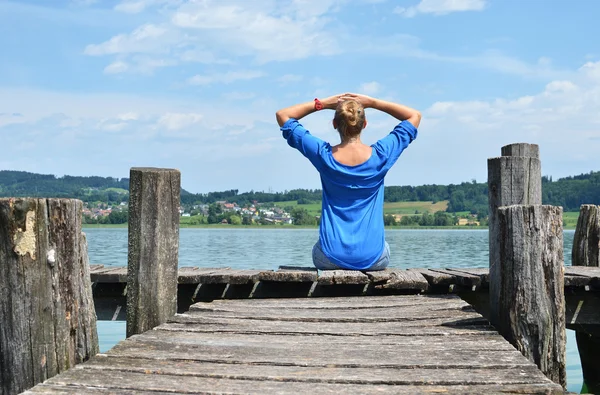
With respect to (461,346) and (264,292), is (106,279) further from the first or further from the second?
(461,346)

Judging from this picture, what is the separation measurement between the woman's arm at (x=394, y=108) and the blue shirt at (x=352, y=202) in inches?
14.8

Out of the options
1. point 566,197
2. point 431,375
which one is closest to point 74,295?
point 431,375

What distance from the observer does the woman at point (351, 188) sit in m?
7.02

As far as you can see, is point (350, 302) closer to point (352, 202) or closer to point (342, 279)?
point (342, 279)

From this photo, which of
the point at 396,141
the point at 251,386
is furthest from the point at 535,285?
the point at 396,141

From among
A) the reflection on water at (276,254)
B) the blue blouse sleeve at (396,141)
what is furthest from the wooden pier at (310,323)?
the reflection on water at (276,254)

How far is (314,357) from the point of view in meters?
Answer: 4.32

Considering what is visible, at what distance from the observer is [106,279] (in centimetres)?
728

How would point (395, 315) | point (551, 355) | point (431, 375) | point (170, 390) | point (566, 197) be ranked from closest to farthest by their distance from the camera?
point (170, 390)
point (431, 375)
point (551, 355)
point (395, 315)
point (566, 197)

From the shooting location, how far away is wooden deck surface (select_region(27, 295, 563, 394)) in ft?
12.3

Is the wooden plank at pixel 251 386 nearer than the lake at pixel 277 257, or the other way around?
the wooden plank at pixel 251 386

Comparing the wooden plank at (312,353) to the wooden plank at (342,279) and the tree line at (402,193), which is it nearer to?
the wooden plank at (342,279)

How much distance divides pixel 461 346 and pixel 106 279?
396 cm

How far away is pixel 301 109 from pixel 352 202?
113 centimetres
